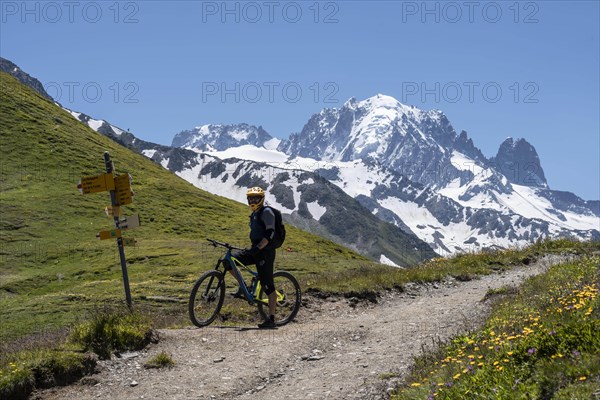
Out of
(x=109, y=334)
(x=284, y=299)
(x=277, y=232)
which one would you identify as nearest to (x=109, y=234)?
(x=109, y=334)

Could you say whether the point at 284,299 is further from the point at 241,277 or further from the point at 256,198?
the point at 256,198

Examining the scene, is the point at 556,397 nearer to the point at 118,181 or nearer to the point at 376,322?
the point at 376,322

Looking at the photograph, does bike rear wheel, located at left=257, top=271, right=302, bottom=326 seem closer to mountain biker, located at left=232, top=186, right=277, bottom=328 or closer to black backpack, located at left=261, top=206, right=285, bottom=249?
mountain biker, located at left=232, top=186, right=277, bottom=328

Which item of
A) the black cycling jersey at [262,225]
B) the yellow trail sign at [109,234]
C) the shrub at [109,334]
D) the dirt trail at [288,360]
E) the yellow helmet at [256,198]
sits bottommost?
the dirt trail at [288,360]

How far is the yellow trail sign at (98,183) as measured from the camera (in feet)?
48.0

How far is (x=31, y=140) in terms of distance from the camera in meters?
47.4

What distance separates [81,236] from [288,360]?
2360 cm

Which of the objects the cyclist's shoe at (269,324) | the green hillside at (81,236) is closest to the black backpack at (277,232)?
the cyclist's shoe at (269,324)

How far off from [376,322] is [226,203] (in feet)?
110

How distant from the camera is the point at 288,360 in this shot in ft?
39.1

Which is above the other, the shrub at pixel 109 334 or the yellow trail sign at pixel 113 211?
the yellow trail sign at pixel 113 211

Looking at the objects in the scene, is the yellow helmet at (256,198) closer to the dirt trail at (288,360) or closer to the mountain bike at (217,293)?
the mountain bike at (217,293)

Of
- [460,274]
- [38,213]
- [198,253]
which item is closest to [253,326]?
[460,274]

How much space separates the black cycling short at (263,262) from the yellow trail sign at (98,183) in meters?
3.58
